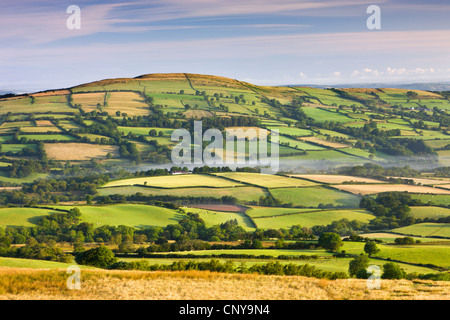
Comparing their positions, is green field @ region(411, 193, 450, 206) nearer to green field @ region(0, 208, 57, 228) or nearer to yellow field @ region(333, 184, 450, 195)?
yellow field @ region(333, 184, 450, 195)

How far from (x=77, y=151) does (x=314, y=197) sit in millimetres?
64594

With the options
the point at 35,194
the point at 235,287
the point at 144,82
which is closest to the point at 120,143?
the point at 35,194

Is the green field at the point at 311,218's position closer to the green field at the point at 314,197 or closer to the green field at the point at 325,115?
the green field at the point at 314,197

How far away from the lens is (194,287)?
3244 cm

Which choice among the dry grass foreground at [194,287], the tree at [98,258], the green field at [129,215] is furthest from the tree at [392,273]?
the green field at [129,215]

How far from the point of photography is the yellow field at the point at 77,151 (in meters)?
130

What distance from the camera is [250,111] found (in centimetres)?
17325

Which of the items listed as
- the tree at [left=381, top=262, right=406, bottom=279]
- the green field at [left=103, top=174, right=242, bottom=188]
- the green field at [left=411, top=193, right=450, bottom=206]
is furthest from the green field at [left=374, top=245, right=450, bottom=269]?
the green field at [left=103, top=174, right=242, bottom=188]

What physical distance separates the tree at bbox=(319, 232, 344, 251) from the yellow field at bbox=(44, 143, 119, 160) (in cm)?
8244

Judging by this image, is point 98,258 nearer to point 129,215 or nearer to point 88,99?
point 129,215

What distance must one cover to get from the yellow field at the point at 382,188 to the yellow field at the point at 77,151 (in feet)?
204

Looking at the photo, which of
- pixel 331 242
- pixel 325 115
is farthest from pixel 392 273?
pixel 325 115

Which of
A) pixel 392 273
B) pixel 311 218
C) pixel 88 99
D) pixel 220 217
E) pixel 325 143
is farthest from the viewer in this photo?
pixel 88 99
